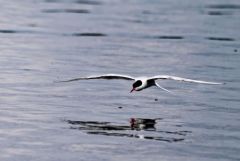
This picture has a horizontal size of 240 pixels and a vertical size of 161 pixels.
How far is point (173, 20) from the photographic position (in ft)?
156

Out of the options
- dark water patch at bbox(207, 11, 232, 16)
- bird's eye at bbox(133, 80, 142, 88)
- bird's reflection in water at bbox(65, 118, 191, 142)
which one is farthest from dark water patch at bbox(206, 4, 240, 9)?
bird's reflection in water at bbox(65, 118, 191, 142)

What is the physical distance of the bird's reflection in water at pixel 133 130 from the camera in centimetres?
2198

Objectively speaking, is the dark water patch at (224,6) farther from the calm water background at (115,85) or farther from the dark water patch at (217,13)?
the dark water patch at (217,13)

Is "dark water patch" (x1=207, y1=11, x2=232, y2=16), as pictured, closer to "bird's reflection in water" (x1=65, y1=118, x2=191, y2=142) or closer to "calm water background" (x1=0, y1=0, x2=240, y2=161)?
"calm water background" (x1=0, y1=0, x2=240, y2=161)

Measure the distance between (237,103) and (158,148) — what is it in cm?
593

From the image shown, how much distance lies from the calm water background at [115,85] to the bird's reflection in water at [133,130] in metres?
0.03

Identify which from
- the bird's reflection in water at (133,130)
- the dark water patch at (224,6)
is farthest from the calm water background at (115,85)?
the dark water patch at (224,6)

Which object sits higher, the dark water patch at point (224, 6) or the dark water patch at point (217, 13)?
the dark water patch at point (224, 6)

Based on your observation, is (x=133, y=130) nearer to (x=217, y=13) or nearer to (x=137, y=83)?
(x=137, y=83)

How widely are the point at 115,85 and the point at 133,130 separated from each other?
6.81 m

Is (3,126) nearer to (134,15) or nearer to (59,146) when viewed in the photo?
(59,146)

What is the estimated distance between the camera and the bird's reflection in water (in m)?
22.0

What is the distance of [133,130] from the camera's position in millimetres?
22578

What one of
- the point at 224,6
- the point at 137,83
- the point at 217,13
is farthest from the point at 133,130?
the point at 224,6
